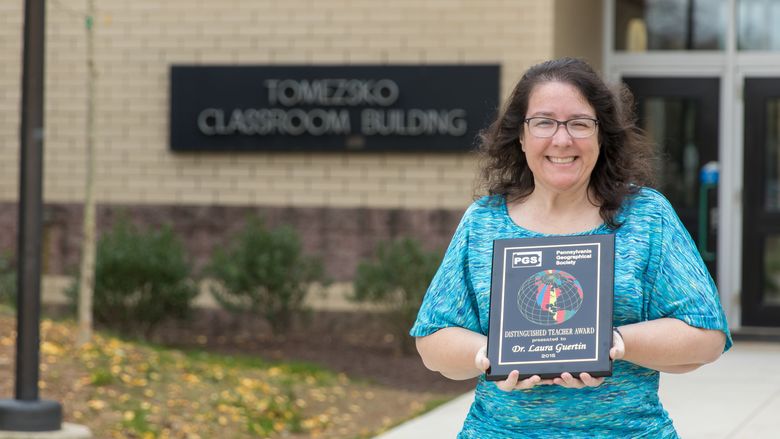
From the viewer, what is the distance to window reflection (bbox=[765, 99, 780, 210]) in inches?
453

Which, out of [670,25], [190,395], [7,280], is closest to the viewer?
[190,395]

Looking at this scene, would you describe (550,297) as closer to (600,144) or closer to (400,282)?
(600,144)

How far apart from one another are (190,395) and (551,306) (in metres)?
5.27

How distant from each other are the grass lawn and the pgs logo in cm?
453

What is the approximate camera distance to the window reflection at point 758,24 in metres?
11.6

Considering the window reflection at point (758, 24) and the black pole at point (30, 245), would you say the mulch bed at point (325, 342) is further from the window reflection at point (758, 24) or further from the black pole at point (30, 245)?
the window reflection at point (758, 24)

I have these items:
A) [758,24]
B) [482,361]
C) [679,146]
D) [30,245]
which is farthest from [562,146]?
[758,24]

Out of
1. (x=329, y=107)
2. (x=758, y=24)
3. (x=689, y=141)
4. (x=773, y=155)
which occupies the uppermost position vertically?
(x=758, y=24)

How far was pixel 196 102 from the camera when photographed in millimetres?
11758

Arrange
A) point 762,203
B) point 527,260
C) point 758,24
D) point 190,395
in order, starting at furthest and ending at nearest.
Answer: point 758,24, point 762,203, point 190,395, point 527,260

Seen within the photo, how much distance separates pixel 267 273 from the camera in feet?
34.4

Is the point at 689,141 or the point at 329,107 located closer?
the point at 329,107

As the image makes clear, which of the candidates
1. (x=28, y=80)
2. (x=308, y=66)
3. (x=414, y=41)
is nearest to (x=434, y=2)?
(x=414, y=41)

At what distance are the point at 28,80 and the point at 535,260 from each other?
15.4 ft
